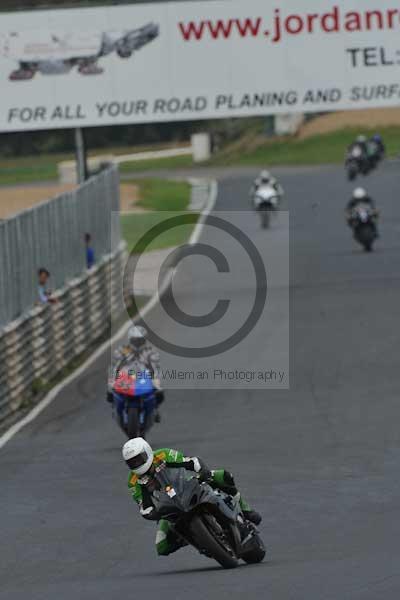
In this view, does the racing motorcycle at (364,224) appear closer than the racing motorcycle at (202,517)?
No

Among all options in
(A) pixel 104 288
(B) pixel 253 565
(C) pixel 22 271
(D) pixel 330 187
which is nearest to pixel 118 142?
(D) pixel 330 187

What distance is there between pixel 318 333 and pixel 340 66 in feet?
16.8

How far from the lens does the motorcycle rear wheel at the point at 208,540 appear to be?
33.7 ft

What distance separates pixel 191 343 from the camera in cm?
2647

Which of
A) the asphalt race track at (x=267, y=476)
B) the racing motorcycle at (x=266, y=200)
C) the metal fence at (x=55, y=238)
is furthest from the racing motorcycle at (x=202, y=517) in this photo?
the racing motorcycle at (x=266, y=200)

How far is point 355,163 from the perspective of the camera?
57.2m

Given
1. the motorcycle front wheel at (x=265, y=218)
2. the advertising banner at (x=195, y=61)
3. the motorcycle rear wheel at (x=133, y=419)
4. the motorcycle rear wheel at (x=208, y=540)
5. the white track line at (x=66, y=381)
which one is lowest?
the white track line at (x=66, y=381)

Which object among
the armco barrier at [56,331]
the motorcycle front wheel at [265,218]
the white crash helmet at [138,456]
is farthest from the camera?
the motorcycle front wheel at [265,218]

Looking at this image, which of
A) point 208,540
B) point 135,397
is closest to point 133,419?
point 135,397

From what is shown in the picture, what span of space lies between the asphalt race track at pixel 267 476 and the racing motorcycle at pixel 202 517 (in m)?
0.22

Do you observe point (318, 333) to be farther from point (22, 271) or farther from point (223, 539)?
point (223, 539)

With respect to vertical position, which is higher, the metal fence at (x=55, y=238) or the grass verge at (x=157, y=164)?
the metal fence at (x=55, y=238)

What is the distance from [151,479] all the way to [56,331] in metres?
14.9

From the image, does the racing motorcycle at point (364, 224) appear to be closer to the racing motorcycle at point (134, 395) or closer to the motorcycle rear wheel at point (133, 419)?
the racing motorcycle at point (134, 395)
